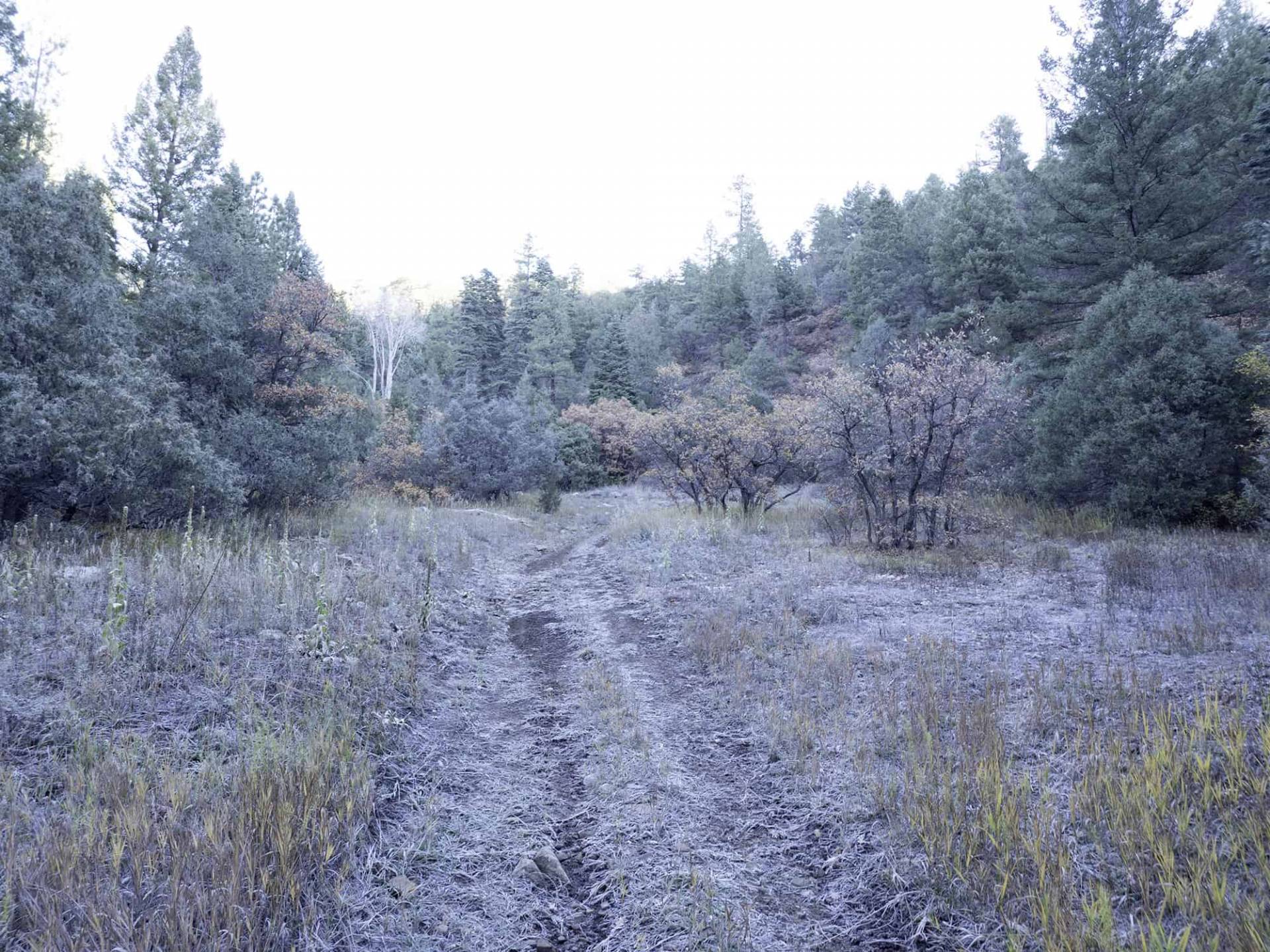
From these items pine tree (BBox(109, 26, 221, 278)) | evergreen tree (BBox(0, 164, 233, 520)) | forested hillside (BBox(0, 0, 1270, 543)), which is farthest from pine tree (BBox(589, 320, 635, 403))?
evergreen tree (BBox(0, 164, 233, 520))

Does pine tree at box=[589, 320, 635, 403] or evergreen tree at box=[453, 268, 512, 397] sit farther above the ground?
evergreen tree at box=[453, 268, 512, 397]

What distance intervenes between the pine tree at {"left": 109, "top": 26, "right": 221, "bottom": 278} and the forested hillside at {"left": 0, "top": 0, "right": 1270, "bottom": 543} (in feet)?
0.23

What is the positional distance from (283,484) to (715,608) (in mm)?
9816

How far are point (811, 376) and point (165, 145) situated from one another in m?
21.1

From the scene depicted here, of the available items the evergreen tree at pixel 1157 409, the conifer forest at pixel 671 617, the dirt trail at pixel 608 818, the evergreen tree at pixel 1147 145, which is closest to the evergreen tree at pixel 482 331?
the conifer forest at pixel 671 617

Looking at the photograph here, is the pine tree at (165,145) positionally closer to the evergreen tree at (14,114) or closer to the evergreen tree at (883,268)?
the evergreen tree at (14,114)

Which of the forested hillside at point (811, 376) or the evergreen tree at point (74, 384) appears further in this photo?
the forested hillside at point (811, 376)

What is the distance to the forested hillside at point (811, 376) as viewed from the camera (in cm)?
897

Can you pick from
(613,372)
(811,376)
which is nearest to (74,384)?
(811,376)

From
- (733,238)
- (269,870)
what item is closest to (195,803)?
(269,870)

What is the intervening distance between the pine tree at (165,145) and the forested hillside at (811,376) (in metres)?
0.07

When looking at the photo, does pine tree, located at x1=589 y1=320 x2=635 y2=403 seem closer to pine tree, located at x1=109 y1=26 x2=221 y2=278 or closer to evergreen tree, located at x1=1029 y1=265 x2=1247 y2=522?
pine tree, located at x1=109 y1=26 x2=221 y2=278

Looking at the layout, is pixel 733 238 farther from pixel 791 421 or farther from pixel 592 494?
pixel 791 421

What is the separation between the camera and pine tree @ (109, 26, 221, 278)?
1898cm
